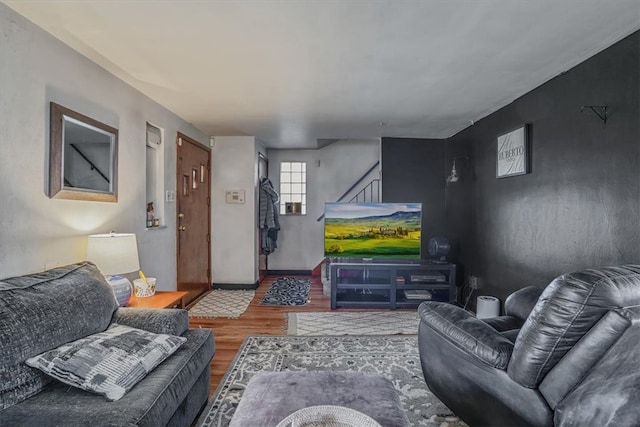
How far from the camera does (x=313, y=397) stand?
1.39 meters

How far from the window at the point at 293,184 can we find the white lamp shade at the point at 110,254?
397cm

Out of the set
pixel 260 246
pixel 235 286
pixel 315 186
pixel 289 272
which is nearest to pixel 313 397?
pixel 235 286

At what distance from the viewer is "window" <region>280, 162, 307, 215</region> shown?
621 centimetres

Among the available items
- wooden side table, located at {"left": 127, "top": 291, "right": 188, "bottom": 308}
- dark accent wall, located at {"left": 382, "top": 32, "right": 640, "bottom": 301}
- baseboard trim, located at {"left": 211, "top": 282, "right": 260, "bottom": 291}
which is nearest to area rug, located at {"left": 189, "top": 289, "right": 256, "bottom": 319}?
baseboard trim, located at {"left": 211, "top": 282, "right": 260, "bottom": 291}

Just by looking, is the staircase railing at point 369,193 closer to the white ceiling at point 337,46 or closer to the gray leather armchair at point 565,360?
the white ceiling at point 337,46

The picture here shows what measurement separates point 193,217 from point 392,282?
2685 mm

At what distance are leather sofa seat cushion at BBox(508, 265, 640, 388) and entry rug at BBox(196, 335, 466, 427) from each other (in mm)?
781

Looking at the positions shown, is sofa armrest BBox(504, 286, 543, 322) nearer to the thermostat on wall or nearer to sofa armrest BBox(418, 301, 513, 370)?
sofa armrest BBox(418, 301, 513, 370)

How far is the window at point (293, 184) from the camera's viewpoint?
6211 mm

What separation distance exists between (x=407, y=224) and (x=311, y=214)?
7.65 feet

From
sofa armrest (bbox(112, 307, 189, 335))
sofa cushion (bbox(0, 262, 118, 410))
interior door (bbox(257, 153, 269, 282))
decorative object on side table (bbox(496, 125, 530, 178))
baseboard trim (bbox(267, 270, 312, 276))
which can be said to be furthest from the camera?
baseboard trim (bbox(267, 270, 312, 276))

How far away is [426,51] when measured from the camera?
219 cm

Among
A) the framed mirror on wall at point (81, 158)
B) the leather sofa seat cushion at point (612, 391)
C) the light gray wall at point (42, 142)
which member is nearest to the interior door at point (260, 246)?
the light gray wall at point (42, 142)

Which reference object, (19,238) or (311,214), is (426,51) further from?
(311,214)
